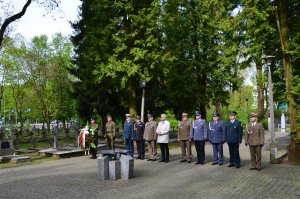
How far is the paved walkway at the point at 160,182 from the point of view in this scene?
925 cm

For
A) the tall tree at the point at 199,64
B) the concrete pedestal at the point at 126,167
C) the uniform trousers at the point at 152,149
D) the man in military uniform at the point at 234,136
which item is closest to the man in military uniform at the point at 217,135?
the man in military uniform at the point at 234,136

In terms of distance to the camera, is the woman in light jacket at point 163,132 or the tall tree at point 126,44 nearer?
the woman in light jacket at point 163,132

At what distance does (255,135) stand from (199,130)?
2.30m

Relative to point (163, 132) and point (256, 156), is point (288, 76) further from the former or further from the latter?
point (163, 132)

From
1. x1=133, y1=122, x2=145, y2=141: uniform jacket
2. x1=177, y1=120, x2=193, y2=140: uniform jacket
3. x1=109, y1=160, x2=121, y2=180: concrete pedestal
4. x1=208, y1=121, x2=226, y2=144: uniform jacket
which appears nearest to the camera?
x1=109, y1=160, x2=121, y2=180: concrete pedestal

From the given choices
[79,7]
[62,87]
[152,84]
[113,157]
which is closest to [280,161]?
[113,157]

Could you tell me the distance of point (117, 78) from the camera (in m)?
21.8

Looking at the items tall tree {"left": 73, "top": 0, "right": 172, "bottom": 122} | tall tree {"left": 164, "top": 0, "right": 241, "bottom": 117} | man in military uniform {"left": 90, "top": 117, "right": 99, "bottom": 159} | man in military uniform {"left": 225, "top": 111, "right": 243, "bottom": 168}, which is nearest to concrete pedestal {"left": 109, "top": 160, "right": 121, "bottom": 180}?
man in military uniform {"left": 225, "top": 111, "right": 243, "bottom": 168}

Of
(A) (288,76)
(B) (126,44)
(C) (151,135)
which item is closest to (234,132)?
(A) (288,76)

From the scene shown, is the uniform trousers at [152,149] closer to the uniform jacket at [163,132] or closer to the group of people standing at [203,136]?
the group of people standing at [203,136]

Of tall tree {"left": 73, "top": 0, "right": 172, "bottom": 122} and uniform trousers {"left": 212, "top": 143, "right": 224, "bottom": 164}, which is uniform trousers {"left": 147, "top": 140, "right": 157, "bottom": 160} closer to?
uniform trousers {"left": 212, "top": 143, "right": 224, "bottom": 164}

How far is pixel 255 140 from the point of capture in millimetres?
12922

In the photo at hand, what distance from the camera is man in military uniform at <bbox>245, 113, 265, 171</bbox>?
506 inches

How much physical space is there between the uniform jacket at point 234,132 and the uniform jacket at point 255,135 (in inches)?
12.1
